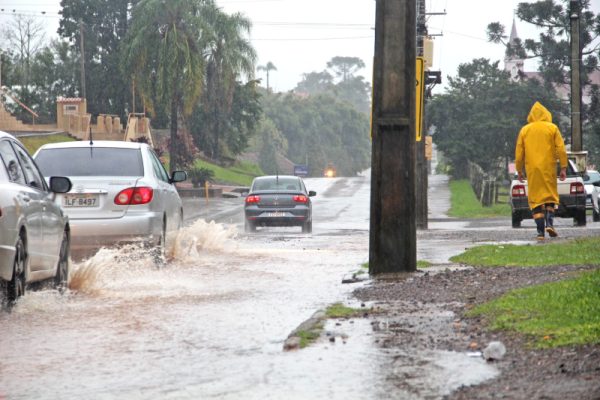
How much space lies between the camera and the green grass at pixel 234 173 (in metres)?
79.8

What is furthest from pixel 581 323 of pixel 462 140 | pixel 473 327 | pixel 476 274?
pixel 462 140

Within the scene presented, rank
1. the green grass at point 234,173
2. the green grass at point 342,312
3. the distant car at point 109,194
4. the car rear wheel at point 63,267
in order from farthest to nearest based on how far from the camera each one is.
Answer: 1. the green grass at point 234,173
2. the distant car at point 109,194
3. the car rear wheel at point 63,267
4. the green grass at point 342,312

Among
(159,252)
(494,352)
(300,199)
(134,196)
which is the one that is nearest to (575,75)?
(300,199)

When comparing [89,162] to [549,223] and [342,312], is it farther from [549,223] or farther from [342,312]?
[549,223]

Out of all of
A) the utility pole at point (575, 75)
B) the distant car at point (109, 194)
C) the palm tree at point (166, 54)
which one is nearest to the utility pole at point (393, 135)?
the distant car at point (109, 194)

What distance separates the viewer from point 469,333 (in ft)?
27.1

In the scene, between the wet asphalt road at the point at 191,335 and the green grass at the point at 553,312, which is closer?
the wet asphalt road at the point at 191,335

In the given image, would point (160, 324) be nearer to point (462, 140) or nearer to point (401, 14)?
point (401, 14)

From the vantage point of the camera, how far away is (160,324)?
9469mm

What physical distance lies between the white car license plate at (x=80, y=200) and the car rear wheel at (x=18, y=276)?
384cm

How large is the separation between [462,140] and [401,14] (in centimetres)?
6663

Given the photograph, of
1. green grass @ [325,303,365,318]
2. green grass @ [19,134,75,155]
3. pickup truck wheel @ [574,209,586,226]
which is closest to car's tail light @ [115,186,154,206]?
green grass @ [325,303,365,318]

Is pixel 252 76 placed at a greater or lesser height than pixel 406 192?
greater

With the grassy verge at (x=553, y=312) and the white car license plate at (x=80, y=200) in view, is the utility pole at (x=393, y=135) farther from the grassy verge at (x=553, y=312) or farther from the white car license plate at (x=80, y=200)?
the white car license plate at (x=80, y=200)
